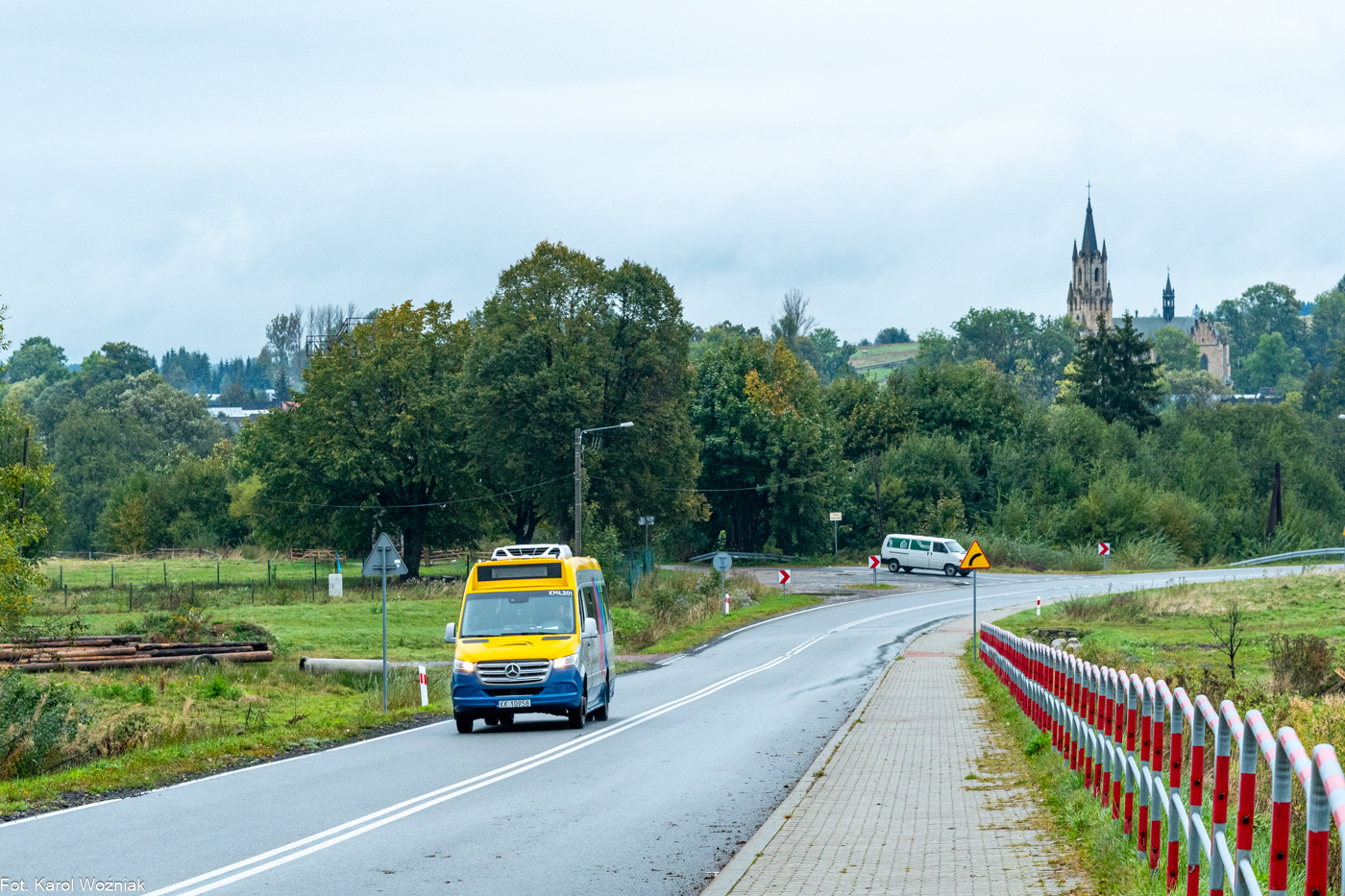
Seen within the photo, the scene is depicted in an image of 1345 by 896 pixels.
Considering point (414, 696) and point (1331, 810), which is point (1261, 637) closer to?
point (414, 696)

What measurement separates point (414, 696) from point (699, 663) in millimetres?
11116

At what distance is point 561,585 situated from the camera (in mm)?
19484

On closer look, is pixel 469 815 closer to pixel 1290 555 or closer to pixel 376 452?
pixel 376 452

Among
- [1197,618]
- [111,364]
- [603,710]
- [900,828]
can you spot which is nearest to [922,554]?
[1197,618]

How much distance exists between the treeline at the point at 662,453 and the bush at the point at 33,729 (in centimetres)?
2552

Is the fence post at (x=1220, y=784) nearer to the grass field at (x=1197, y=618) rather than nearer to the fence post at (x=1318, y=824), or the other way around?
the fence post at (x=1318, y=824)

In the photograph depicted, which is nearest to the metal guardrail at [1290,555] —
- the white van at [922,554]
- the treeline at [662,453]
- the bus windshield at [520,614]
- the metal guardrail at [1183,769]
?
the treeline at [662,453]

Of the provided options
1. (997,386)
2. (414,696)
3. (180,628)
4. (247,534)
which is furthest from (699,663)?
(247,534)

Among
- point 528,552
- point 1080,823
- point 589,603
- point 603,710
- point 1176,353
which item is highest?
point 1176,353

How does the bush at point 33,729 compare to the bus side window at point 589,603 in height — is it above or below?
below

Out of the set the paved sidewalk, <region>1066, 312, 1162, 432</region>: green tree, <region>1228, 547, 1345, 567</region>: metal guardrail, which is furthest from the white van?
the paved sidewalk

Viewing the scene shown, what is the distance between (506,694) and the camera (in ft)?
60.0

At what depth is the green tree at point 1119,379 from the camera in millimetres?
96188

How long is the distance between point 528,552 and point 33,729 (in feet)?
24.4
